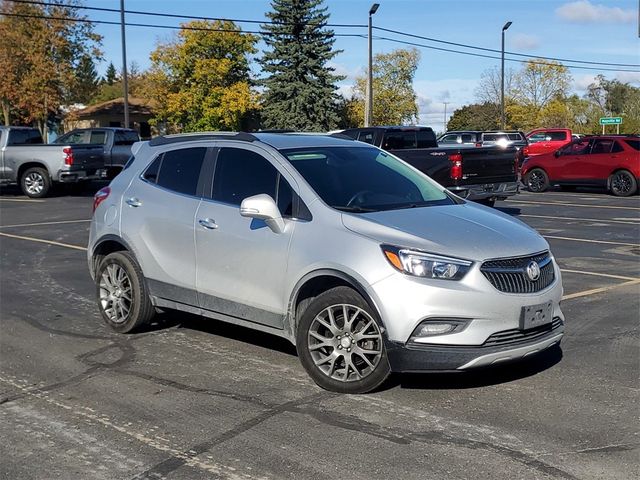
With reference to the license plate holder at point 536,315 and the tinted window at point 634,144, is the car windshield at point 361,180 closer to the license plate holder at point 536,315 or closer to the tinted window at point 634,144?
the license plate holder at point 536,315

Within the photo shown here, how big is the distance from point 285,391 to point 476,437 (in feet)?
4.68

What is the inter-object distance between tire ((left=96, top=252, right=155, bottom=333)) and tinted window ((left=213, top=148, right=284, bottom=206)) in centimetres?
119

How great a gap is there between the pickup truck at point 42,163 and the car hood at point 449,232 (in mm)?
17702

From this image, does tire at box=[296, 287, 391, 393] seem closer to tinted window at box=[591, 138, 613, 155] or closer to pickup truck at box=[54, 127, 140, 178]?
pickup truck at box=[54, 127, 140, 178]

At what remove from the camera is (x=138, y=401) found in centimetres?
512

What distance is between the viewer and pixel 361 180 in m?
5.93

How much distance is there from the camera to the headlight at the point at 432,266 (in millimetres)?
4836

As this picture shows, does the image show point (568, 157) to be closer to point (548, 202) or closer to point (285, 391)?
point (548, 202)

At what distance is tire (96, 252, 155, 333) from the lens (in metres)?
6.69

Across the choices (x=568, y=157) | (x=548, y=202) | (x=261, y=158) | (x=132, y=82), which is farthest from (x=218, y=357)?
(x=132, y=82)

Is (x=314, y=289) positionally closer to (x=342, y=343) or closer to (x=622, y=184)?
(x=342, y=343)

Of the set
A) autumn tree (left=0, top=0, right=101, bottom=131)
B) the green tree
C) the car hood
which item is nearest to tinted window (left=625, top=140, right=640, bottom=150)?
the car hood

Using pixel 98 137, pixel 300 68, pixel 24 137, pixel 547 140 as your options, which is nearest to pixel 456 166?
pixel 98 137

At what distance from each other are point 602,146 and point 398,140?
28.8ft
